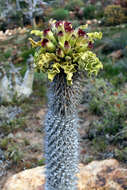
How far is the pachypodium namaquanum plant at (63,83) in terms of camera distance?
5.73 ft

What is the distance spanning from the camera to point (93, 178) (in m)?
3.15

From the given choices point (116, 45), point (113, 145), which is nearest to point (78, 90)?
point (113, 145)

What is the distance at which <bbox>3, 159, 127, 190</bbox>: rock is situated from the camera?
3016 mm

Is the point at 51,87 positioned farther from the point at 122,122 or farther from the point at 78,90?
the point at 122,122

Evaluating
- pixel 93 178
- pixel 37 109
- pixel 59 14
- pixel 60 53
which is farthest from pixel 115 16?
pixel 60 53

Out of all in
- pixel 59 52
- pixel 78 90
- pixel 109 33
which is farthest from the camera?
pixel 109 33

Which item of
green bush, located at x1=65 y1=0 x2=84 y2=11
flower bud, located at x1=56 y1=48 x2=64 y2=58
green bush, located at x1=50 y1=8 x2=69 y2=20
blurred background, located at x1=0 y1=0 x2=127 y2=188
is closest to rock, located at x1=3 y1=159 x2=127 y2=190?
blurred background, located at x1=0 y1=0 x2=127 y2=188

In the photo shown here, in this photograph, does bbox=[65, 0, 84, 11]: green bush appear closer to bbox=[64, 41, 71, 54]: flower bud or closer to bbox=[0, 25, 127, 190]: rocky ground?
bbox=[0, 25, 127, 190]: rocky ground

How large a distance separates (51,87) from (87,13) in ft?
46.7

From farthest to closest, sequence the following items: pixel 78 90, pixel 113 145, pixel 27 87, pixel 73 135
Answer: pixel 27 87, pixel 113 145, pixel 73 135, pixel 78 90

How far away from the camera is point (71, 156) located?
221 centimetres

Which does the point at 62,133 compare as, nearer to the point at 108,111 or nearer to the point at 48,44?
the point at 48,44

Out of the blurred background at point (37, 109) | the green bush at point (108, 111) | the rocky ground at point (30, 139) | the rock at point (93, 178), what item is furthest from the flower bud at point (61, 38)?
the green bush at point (108, 111)

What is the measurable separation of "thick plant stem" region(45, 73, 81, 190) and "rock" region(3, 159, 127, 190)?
80cm
